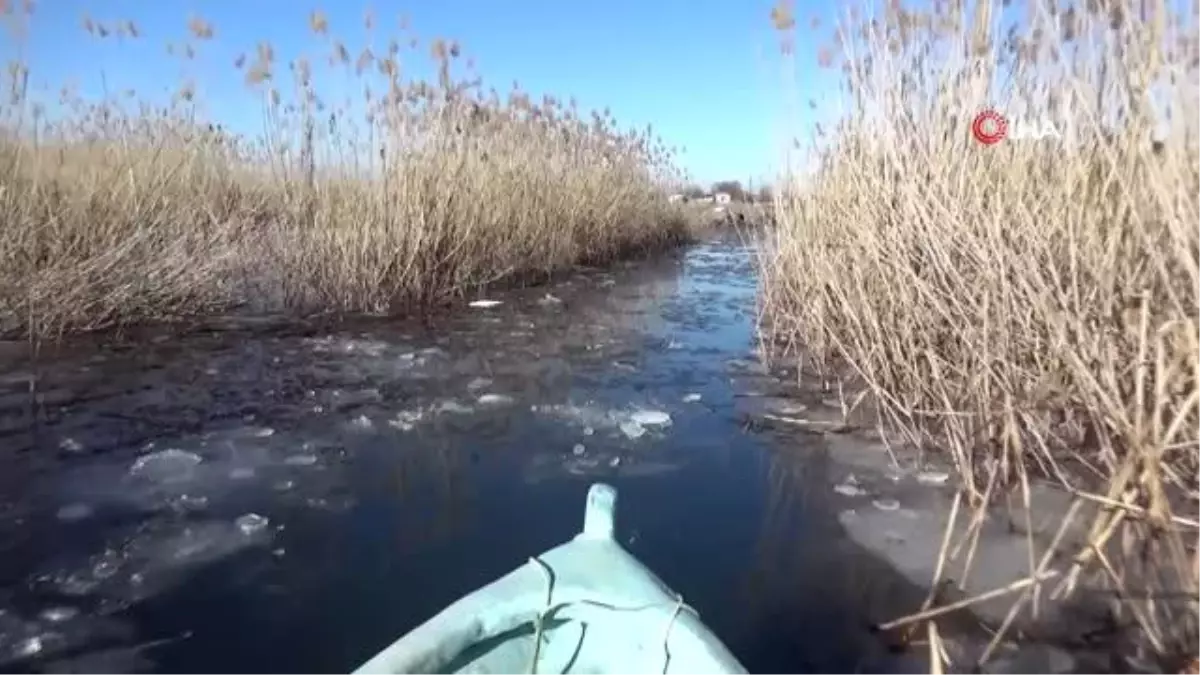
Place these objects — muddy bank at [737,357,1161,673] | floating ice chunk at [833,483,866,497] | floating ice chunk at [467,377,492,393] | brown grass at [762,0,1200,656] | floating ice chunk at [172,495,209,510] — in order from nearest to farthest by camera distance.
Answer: brown grass at [762,0,1200,656] < muddy bank at [737,357,1161,673] < floating ice chunk at [172,495,209,510] < floating ice chunk at [833,483,866,497] < floating ice chunk at [467,377,492,393]

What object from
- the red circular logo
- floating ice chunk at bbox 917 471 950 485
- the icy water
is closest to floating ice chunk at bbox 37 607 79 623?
the icy water

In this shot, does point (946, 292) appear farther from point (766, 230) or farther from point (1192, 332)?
point (766, 230)

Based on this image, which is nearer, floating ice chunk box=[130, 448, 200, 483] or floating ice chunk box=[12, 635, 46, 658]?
floating ice chunk box=[12, 635, 46, 658]

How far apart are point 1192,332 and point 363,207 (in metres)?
5.33

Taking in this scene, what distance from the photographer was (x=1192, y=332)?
1588mm

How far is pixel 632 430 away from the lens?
364 cm

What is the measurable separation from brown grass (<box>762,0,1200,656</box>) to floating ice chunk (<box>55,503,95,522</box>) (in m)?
2.37

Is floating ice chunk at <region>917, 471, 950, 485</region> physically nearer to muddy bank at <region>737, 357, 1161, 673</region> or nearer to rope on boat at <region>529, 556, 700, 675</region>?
muddy bank at <region>737, 357, 1161, 673</region>

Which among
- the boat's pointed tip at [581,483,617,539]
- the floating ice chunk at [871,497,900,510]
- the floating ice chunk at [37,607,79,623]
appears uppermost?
the boat's pointed tip at [581,483,617,539]

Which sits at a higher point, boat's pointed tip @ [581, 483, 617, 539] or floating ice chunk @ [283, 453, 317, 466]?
boat's pointed tip @ [581, 483, 617, 539]

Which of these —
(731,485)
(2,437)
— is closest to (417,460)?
(731,485)

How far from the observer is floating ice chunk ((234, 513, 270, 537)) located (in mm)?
2479

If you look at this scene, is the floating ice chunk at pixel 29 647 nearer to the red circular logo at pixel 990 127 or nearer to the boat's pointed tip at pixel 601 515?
the boat's pointed tip at pixel 601 515

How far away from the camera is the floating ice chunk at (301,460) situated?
121 inches
